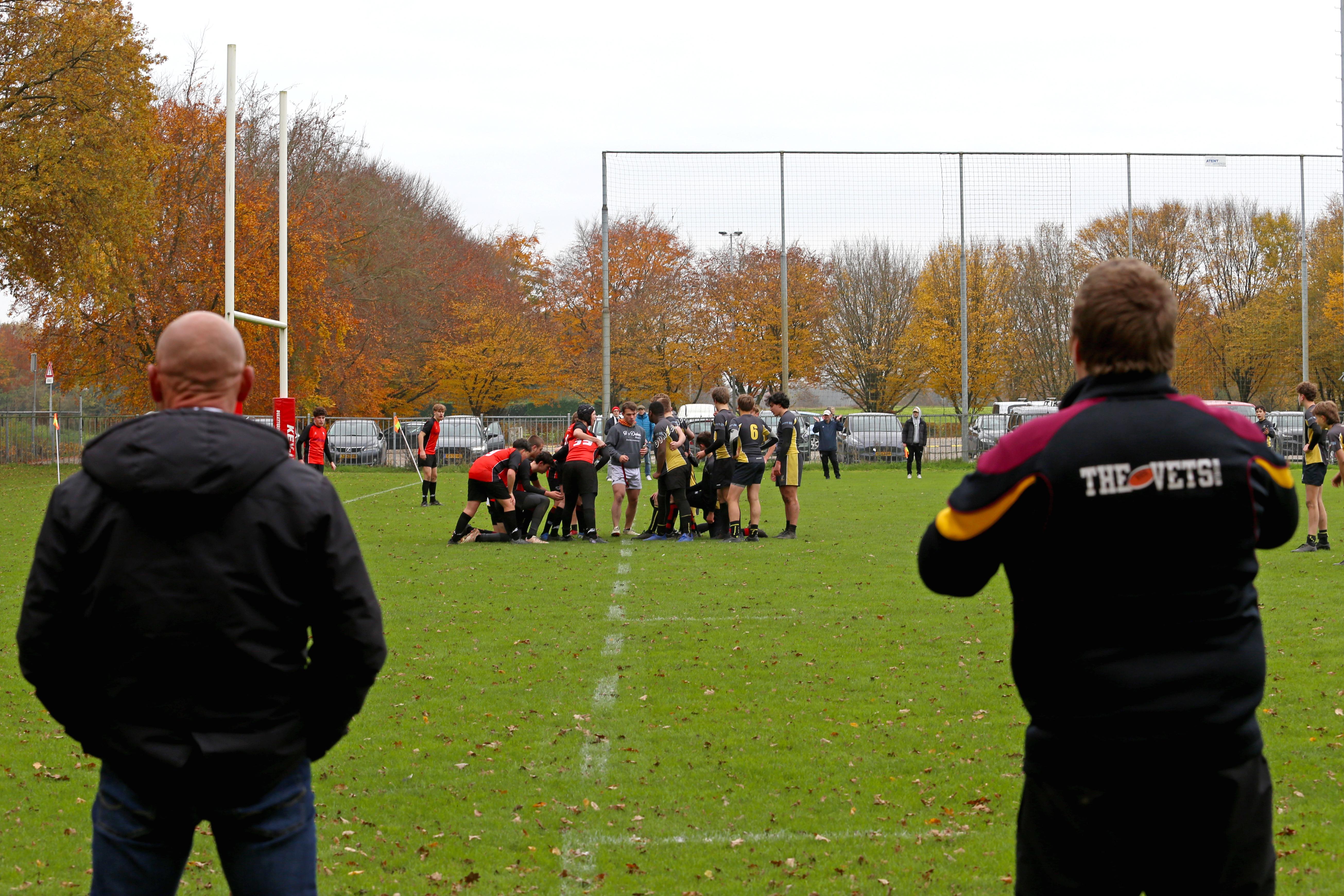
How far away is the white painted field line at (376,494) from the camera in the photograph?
79.9 ft

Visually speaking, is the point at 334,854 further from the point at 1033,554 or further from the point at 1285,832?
the point at 1285,832

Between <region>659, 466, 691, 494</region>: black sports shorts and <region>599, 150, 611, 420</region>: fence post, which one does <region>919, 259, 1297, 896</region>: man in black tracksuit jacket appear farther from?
<region>599, 150, 611, 420</region>: fence post

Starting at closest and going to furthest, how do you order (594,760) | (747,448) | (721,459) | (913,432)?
(594,760) → (747,448) → (721,459) → (913,432)

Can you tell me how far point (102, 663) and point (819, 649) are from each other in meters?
6.46

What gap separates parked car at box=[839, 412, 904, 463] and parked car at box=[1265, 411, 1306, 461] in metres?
11.5

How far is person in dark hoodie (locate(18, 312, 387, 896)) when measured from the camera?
2389mm

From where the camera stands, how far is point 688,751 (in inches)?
232

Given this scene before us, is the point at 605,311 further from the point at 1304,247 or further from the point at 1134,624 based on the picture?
the point at 1134,624

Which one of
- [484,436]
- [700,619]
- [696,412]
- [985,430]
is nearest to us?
[700,619]

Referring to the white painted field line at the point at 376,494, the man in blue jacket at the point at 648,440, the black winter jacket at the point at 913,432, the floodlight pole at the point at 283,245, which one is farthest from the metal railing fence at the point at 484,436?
the floodlight pole at the point at 283,245

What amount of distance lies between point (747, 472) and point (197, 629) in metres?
13.3

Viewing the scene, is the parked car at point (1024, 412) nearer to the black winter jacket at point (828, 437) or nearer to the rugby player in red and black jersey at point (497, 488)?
the black winter jacket at point (828, 437)

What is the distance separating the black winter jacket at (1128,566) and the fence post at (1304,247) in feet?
135

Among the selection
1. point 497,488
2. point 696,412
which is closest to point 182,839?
point 497,488
